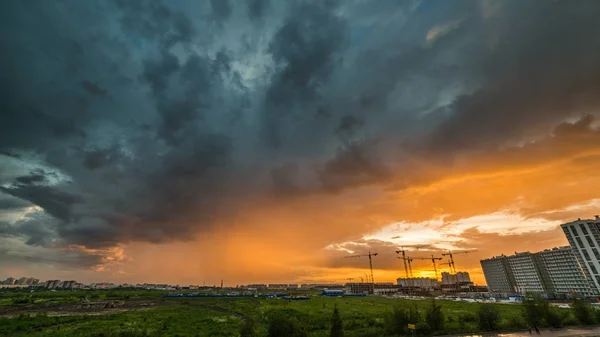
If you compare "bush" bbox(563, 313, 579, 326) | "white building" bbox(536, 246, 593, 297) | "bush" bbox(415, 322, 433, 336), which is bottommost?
"bush" bbox(415, 322, 433, 336)

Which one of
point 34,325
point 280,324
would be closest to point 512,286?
point 280,324

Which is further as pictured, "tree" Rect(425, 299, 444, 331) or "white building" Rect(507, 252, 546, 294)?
"white building" Rect(507, 252, 546, 294)

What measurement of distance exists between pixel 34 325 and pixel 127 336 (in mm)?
65387

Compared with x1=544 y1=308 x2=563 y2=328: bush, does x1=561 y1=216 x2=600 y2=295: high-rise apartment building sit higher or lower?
higher

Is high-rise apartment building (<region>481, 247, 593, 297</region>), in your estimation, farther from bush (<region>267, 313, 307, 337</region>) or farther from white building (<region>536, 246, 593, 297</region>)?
bush (<region>267, 313, 307, 337</region>)

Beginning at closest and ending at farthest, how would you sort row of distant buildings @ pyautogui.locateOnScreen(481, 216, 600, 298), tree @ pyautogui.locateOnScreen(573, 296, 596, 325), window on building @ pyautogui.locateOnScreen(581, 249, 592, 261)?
tree @ pyautogui.locateOnScreen(573, 296, 596, 325)
row of distant buildings @ pyautogui.locateOnScreen(481, 216, 600, 298)
window on building @ pyautogui.locateOnScreen(581, 249, 592, 261)

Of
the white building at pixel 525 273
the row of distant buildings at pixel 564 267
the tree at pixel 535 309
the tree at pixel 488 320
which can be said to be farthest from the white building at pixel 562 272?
the tree at pixel 488 320

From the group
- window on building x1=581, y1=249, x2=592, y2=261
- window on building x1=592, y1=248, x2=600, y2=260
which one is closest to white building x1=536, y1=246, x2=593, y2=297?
window on building x1=581, y1=249, x2=592, y2=261

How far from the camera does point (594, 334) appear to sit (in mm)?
44625

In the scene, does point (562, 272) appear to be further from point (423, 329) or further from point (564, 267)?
point (423, 329)

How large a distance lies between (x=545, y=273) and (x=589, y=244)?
64.6m

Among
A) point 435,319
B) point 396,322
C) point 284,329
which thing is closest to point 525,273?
point 435,319

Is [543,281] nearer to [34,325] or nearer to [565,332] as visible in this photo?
[565,332]

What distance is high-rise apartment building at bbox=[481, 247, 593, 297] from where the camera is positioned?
14125cm
